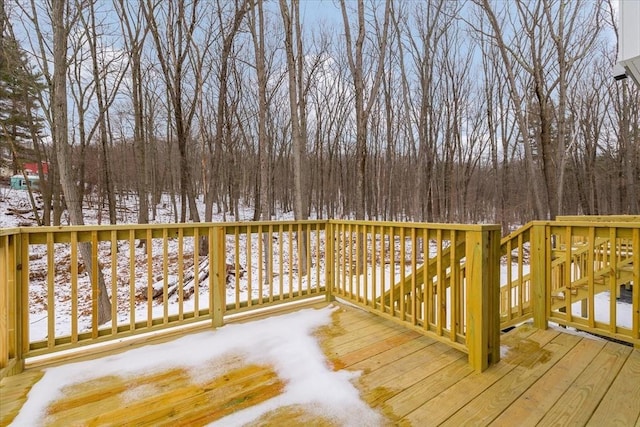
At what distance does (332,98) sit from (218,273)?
11.8 metres

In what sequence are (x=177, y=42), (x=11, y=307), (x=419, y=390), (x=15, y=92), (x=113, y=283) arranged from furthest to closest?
(x=15, y=92) < (x=177, y=42) < (x=113, y=283) < (x=11, y=307) < (x=419, y=390)

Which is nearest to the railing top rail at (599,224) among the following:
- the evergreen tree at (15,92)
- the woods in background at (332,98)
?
the woods in background at (332,98)

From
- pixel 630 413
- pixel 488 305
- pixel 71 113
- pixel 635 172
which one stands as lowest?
pixel 630 413

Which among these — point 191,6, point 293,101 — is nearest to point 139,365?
point 293,101

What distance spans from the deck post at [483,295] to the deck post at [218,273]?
2.00 metres

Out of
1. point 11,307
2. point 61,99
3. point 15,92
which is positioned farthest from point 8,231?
point 15,92

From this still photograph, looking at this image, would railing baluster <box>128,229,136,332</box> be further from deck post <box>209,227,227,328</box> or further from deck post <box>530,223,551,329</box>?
deck post <box>530,223,551,329</box>

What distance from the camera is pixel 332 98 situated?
1296cm

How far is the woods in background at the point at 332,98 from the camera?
680 cm

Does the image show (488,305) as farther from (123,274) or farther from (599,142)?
(599,142)

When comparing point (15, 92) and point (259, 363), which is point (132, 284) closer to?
point (259, 363)

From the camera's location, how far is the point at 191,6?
7.41 metres

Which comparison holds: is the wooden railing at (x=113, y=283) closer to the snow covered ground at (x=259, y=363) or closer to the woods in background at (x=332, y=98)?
the snow covered ground at (x=259, y=363)

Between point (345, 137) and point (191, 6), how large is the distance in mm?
9029
